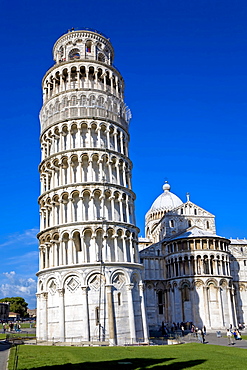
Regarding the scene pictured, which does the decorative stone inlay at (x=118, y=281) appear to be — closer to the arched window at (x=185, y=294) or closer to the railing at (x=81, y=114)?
the railing at (x=81, y=114)

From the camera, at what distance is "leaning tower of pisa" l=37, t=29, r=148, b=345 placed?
35000mm

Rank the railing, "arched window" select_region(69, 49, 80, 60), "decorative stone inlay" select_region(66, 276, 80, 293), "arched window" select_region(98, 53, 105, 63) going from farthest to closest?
"arched window" select_region(98, 53, 105, 63)
"arched window" select_region(69, 49, 80, 60)
the railing
"decorative stone inlay" select_region(66, 276, 80, 293)

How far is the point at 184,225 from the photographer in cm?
7194

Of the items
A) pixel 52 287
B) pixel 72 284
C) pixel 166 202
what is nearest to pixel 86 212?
pixel 72 284

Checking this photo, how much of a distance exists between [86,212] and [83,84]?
15735 mm

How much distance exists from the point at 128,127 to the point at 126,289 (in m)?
20.3

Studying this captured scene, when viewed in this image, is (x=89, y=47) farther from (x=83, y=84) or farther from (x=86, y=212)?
(x=86, y=212)

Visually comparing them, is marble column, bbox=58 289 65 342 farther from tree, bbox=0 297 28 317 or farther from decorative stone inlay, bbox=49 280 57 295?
tree, bbox=0 297 28 317

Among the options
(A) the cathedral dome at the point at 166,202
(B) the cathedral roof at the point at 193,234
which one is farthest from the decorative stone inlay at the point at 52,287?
(A) the cathedral dome at the point at 166,202

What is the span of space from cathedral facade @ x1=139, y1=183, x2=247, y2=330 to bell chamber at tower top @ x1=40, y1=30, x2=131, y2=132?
26593mm

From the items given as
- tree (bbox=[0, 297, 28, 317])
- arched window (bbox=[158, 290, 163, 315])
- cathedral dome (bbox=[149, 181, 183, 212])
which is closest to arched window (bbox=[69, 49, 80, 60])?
arched window (bbox=[158, 290, 163, 315])

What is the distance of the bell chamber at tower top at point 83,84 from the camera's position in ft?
140

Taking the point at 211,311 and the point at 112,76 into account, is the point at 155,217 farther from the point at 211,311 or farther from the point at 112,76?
the point at 112,76

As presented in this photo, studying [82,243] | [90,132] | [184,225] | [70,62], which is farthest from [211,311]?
[70,62]
